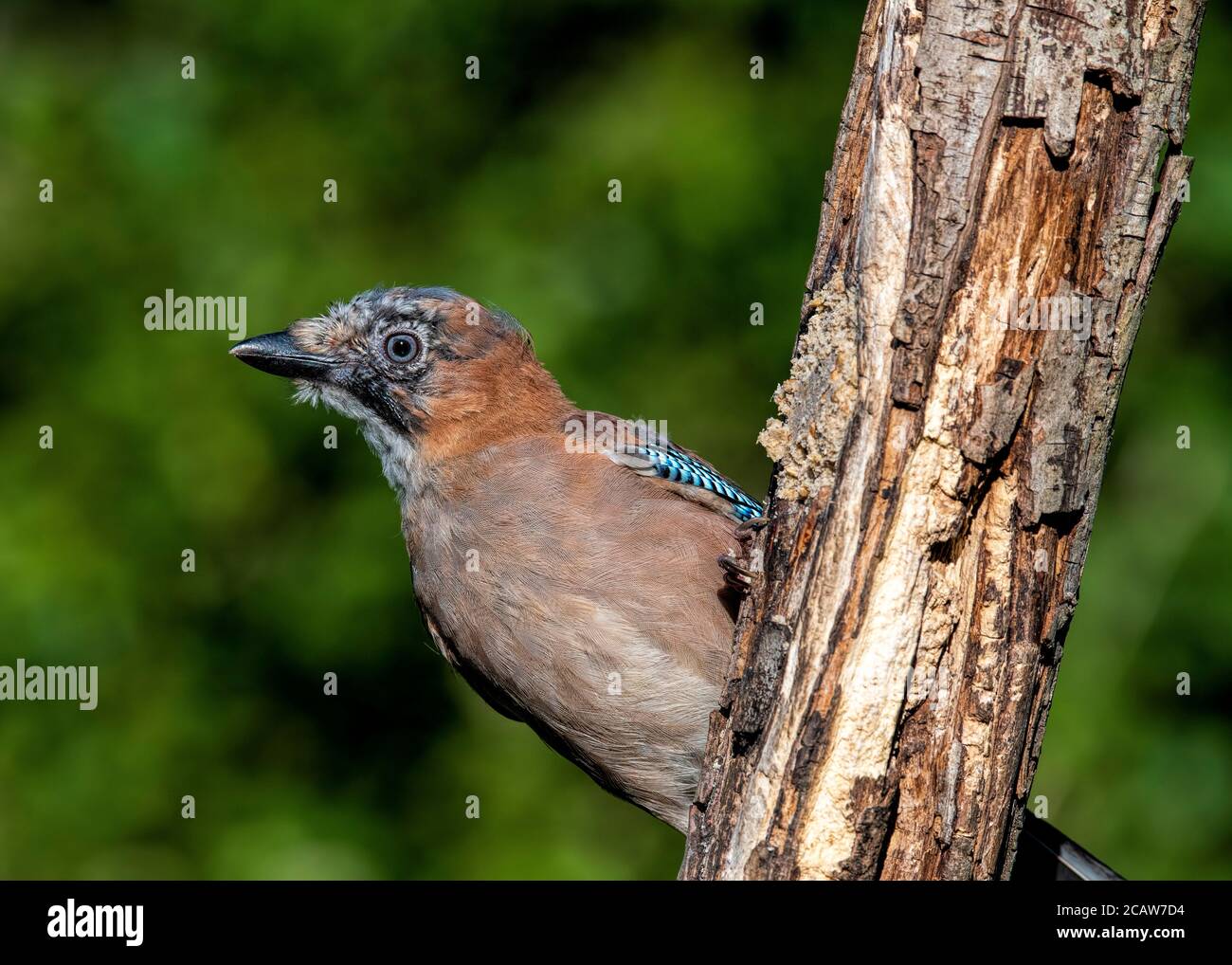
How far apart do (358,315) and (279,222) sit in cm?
186

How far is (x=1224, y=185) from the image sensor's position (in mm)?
6539

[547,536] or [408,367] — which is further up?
[408,367]

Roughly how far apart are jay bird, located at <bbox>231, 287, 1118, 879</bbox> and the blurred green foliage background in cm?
135

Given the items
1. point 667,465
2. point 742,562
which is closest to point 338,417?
point 667,465

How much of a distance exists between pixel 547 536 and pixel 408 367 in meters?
1.13

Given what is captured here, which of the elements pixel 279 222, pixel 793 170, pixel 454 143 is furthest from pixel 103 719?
pixel 793 170

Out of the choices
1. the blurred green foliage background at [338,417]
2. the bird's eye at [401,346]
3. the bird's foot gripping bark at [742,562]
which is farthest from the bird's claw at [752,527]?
the blurred green foliage background at [338,417]

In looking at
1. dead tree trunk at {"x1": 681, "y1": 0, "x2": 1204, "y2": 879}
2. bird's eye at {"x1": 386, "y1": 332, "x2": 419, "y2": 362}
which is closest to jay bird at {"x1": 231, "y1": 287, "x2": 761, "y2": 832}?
bird's eye at {"x1": 386, "y1": 332, "x2": 419, "y2": 362}

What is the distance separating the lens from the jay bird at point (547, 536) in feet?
14.2

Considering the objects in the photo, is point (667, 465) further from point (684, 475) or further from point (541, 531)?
point (541, 531)

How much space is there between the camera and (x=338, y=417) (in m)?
6.46

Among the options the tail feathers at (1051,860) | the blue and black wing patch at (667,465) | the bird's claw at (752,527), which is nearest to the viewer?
the bird's claw at (752,527)

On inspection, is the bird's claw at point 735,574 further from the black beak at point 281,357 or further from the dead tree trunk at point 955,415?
the black beak at point 281,357

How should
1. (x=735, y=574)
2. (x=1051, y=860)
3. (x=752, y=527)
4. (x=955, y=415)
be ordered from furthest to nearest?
(x=1051, y=860) → (x=735, y=574) → (x=752, y=527) → (x=955, y=415)
